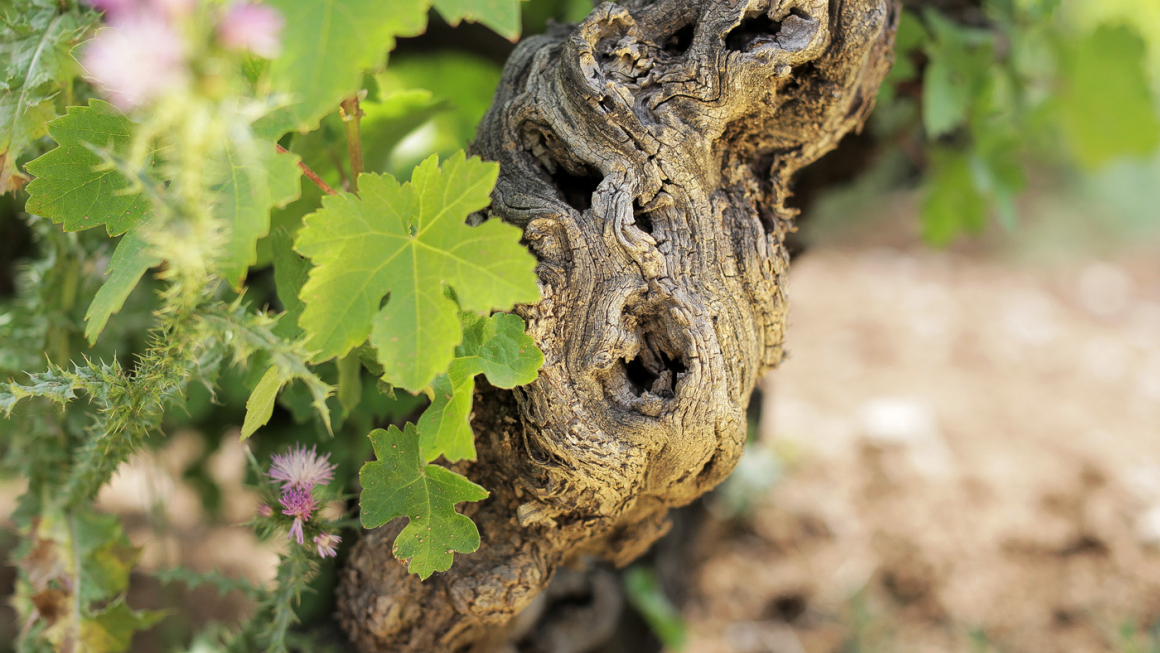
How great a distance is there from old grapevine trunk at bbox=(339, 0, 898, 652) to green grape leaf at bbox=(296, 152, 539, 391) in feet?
0.63

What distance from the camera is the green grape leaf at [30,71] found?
1.18 m

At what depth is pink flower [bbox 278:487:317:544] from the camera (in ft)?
3.49

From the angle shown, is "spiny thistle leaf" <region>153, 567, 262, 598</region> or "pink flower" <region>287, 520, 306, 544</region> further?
"spiny thistle leaf" <region>153, 567, 262, 598</region>

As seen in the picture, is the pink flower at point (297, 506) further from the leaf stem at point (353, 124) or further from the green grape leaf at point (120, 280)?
the leaf stem at point (353, 124)

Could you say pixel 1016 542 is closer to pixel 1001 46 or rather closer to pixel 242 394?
pixel 1001 46

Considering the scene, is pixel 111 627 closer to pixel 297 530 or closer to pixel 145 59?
pixel 297 530

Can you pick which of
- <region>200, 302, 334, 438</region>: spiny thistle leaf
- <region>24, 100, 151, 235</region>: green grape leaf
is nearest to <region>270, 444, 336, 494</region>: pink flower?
<region>200, 302, 334, 438</region>: spiny thistle leaf

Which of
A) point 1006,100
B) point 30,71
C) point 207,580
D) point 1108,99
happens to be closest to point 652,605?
point 207,580

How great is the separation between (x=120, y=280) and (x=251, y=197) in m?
0.27

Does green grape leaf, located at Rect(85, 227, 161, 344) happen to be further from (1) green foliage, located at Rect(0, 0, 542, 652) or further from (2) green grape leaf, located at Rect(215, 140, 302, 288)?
(2) green grape leaf, located at Rect(215, 140, 302, 288)

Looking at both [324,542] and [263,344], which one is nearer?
[263,344]

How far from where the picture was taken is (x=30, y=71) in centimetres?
119

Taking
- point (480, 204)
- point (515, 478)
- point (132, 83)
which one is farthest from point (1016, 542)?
point (132, 83)

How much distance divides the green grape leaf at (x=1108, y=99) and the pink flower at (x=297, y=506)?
2.69m
